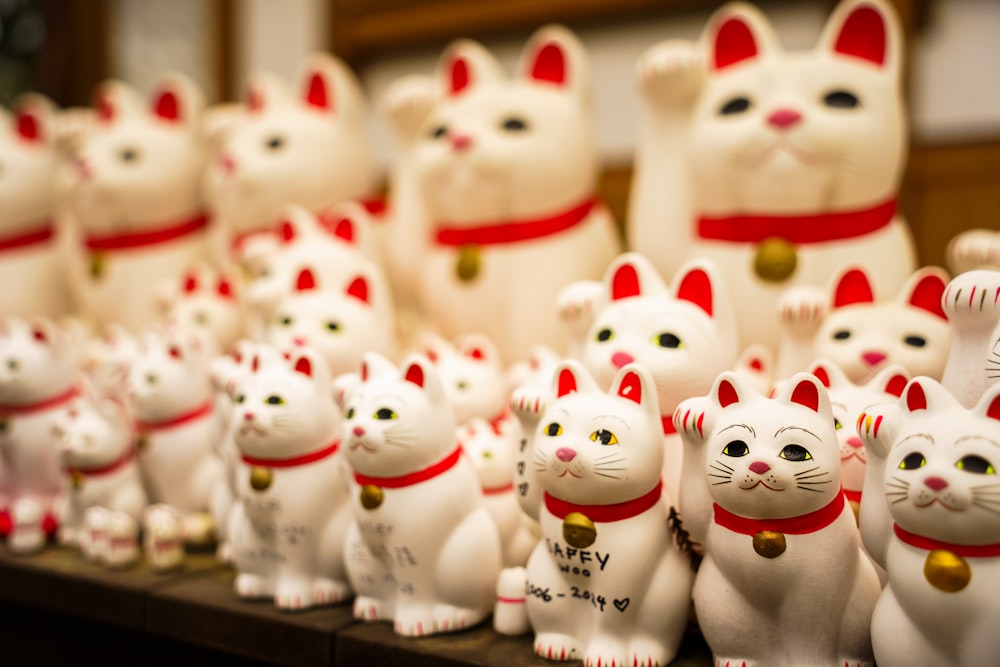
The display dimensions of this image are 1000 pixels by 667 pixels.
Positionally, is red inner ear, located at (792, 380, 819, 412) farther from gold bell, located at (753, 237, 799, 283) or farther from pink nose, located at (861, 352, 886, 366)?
gold bell, located at (753, 237, 799, 283)

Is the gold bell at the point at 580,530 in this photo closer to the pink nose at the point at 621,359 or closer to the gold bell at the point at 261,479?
the pink nose at the point at 621,359

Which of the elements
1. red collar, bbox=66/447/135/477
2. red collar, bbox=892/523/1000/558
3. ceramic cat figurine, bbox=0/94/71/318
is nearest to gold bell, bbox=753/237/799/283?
red collar, bbox=892/523/1000/558

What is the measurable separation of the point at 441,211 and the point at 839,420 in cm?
111

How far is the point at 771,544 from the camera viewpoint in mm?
1311

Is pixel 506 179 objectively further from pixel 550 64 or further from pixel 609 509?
pixel 609 509

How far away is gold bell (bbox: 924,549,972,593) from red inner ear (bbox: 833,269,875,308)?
68 cm

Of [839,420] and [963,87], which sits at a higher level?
[963,87]

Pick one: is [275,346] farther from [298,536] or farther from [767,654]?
[767,654]

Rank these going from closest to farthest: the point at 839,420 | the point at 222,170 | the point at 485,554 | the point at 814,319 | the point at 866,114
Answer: the point at 839,420 → the point at 485,554 → the point at 814,319 → the point at 866,114 → the point at 222,170

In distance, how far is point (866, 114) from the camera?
1.92m

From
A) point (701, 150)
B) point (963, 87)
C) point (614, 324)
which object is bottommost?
point (614, 324)

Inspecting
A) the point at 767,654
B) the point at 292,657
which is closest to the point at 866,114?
the point at 767,654

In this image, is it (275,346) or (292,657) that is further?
(275,346)

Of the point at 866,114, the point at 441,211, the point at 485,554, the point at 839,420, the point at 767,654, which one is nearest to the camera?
the point at 767,654
